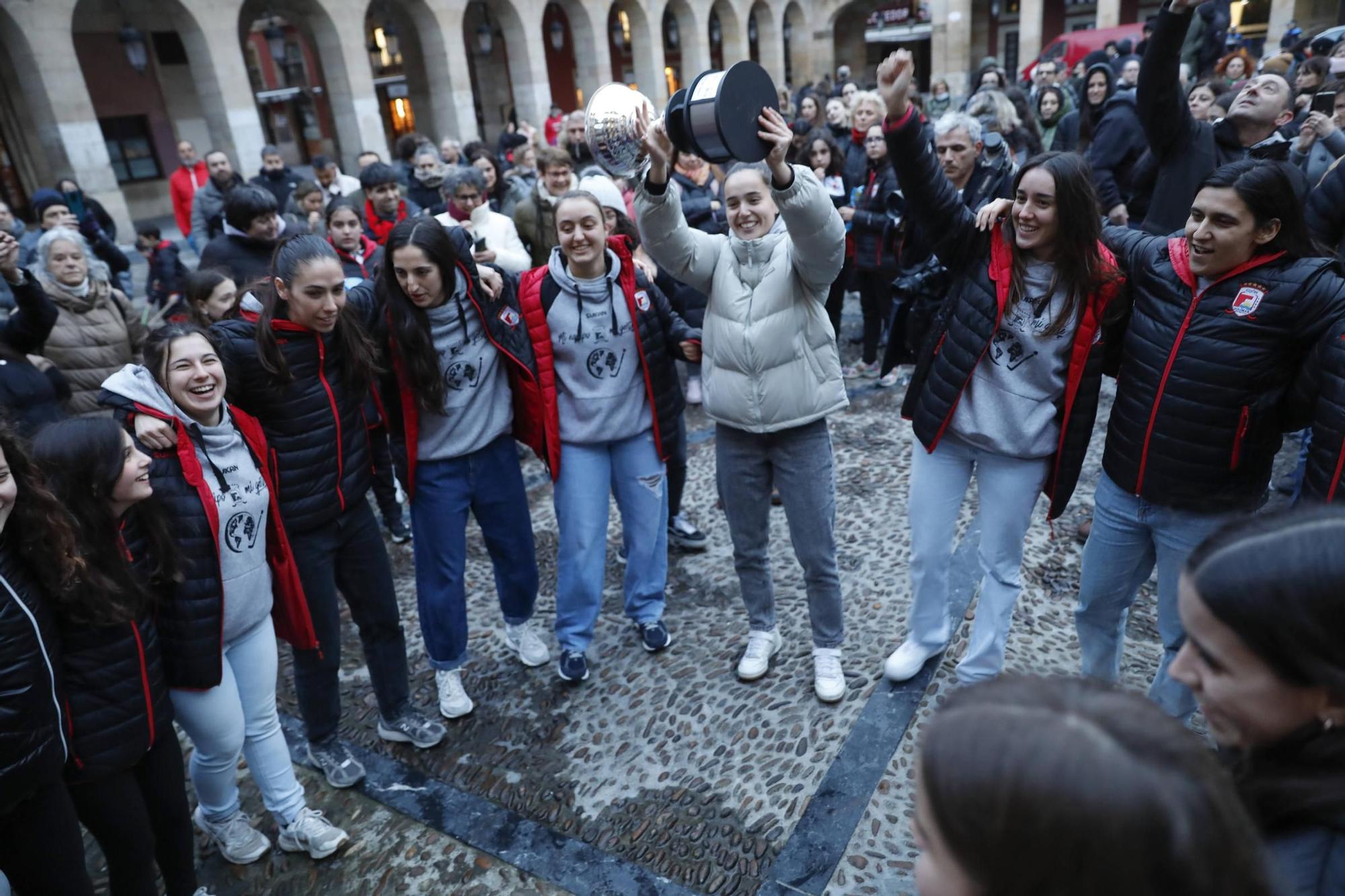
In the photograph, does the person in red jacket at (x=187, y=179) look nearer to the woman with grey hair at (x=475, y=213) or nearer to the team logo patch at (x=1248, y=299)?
the woman with grey hair at (x=475, y=213)

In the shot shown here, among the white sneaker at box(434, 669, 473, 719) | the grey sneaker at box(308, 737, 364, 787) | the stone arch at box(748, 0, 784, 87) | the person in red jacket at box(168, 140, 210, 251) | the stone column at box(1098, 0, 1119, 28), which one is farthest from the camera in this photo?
the stone arch at box(748, 0, 784, 87)

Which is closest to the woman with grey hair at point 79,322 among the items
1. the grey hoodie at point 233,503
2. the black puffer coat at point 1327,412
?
the grey hoodie at point 233,503

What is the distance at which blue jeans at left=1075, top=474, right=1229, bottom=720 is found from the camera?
254 centimetres

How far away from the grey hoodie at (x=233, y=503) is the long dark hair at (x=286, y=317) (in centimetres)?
24

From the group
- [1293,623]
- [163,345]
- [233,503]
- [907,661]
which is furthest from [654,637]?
[1293,623]

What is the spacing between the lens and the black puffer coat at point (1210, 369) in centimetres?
225

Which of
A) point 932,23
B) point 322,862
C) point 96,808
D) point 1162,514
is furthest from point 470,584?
point 932,23

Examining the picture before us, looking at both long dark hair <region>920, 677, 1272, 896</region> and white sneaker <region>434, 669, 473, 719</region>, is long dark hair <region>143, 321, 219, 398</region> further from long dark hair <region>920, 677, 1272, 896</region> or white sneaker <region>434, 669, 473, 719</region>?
long dark hair <region>920, 677, 1272, 896</region>

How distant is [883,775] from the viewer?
2.89m

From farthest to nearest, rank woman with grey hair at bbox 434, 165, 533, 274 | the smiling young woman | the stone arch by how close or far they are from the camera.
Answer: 1. the stone arch
2. woman with grey hair at bbox 434, 165, 533, 274
3. the smiling young woman

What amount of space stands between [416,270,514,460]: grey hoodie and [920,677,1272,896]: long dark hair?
8.85 ft

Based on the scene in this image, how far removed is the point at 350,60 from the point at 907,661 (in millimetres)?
18444

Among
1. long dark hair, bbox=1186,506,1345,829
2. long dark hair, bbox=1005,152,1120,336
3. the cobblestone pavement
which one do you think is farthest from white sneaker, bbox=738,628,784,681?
long dark hair, bbox=1186,506,1345,829

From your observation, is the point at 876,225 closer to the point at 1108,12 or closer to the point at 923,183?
the point at 923,183
